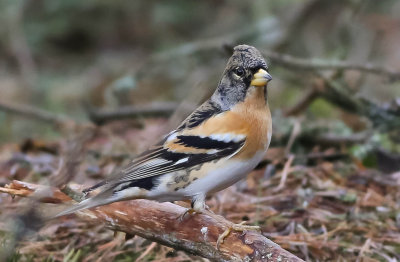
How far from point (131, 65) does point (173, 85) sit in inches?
31.7

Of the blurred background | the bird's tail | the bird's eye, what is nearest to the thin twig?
the blurred background

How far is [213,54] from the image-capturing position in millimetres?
6730

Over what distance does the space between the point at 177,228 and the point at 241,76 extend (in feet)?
2.74

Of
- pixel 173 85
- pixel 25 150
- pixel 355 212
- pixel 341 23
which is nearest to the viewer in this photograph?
pixel 355 212

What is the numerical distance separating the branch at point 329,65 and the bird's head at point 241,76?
1.90 metres

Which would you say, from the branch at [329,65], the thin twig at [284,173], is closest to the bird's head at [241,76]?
the thin twig at [284,173]

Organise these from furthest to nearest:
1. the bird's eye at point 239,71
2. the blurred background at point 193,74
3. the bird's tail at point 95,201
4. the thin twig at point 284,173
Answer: the blurred background at point 193,74, the thin twig at point 284,173, the bird's eye at point 239,71, the bird's tail at point 95,201

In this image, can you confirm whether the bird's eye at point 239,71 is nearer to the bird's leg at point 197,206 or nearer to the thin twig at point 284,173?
the bird's leg at point 197,206

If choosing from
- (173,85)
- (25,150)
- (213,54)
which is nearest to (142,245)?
(25,150)

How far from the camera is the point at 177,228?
8.68 ft

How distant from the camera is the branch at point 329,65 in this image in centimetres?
469

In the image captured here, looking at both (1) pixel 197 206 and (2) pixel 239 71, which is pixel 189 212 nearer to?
(1) pixel 197 206

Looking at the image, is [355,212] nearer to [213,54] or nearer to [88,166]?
[88,166]

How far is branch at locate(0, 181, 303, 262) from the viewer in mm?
2439
